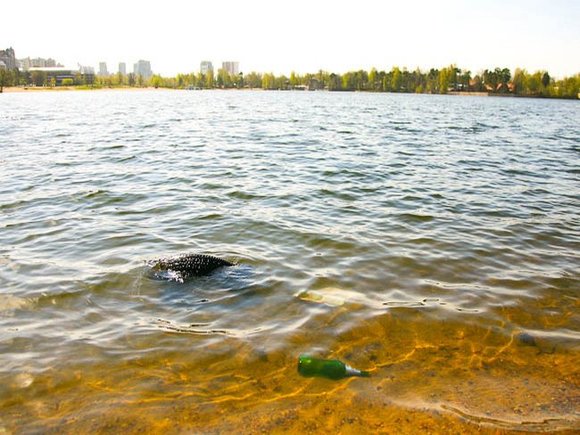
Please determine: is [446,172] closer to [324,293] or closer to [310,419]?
[324,293]

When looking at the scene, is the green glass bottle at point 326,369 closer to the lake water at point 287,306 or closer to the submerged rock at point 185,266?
the lake water at point 287,306

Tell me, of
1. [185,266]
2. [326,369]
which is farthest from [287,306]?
[185,266]

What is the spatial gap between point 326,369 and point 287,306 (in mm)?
1657

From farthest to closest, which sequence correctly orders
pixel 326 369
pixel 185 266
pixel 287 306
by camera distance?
1. pixel 185 266
2. pixel 287 306
3. pixel 326 369

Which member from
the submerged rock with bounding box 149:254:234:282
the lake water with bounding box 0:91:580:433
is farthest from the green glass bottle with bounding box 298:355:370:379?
the submerged rock with bounding box 149:254:234:282

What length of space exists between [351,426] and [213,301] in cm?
312

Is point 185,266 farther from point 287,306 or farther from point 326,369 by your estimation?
point 326,369

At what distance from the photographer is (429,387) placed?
4.67 metres

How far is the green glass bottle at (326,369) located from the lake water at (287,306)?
128 millimetres

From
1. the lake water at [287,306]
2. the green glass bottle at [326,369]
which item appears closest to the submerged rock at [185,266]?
the lake water at [287,306]

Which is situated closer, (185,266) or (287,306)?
(287,306)

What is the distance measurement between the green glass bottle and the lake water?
13cm

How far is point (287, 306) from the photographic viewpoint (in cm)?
648

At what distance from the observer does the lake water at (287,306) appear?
14.3ft
